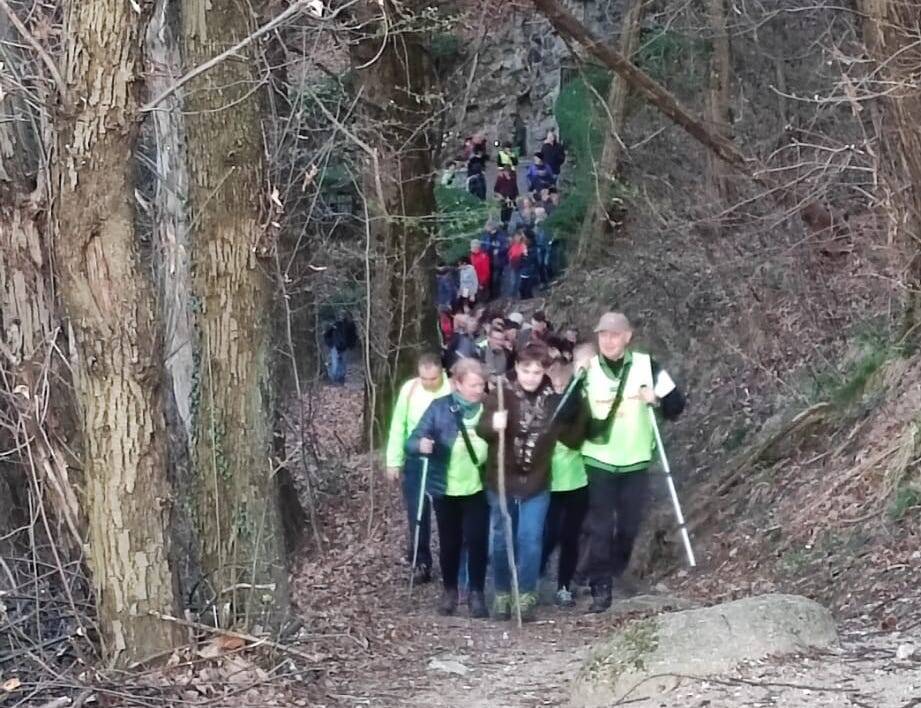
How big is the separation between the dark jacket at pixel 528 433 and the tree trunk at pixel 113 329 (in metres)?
2.79

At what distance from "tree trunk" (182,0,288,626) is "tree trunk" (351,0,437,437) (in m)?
5.38

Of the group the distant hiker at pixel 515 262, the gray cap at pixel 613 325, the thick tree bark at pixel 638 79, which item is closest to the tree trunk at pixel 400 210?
the thick tree bark at pixel 638 79

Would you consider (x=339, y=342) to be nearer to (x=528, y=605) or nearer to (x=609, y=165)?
(x=609, y=165)

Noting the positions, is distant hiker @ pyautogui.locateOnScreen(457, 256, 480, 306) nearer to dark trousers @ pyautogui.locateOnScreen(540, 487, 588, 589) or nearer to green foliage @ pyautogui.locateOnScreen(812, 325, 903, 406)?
green foliage @ pyautogui.locateOnScreen(812, 325, 903, 406)

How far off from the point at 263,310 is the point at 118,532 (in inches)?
74.5

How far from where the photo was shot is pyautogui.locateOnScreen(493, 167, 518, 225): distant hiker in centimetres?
2074

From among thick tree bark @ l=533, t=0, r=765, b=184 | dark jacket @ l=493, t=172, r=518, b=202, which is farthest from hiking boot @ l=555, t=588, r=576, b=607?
dark jacket @ l=493, t=172, r=518, b=202

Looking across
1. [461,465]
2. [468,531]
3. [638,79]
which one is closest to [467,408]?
[461,465]

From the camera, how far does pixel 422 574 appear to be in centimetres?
1045

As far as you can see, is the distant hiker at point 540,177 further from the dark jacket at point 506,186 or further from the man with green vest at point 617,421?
the man with green vest at point 617,421

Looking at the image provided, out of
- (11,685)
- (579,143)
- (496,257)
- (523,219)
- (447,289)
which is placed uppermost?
(579,143)

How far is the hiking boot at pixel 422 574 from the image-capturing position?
10391 millimetres

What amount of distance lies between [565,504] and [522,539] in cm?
49

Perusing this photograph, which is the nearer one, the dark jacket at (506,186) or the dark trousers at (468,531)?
the dark trousers at (468,531)
